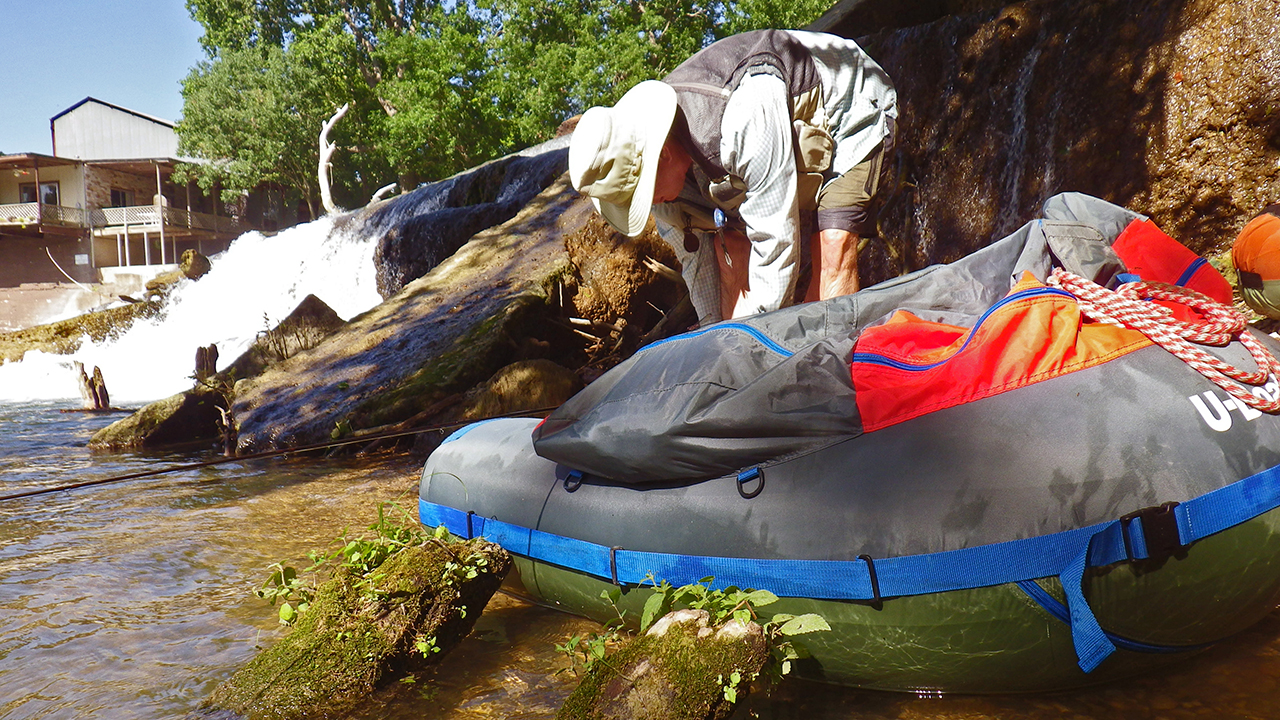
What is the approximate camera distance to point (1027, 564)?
168 cm

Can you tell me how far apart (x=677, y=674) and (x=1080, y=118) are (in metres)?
5.19

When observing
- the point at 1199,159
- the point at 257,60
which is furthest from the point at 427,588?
the point at 257,60

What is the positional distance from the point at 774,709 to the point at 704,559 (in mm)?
383

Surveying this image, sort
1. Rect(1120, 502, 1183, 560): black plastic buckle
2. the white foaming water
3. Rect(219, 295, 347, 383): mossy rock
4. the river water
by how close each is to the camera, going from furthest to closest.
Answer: the white foaming water, Rect(219, 295, 347, 383): mossy rock, the river water, Rect(1120, 502, 1183, 560): black plastic buckle

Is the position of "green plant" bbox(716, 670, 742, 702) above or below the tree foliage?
below

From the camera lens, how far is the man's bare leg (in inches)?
132

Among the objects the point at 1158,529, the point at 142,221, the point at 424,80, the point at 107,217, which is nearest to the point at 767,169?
the point at 1158,529

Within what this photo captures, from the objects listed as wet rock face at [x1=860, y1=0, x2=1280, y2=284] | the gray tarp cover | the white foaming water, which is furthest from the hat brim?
the white foaming water

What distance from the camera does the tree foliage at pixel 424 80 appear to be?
2539 cm

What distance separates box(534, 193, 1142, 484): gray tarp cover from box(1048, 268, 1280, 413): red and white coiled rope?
15 cm

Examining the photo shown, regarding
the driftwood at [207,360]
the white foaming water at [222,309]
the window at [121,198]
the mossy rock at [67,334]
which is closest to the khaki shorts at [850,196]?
the driftwood at [207,360]

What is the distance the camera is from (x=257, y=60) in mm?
32844

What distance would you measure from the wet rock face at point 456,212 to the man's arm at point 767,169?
8.32 m

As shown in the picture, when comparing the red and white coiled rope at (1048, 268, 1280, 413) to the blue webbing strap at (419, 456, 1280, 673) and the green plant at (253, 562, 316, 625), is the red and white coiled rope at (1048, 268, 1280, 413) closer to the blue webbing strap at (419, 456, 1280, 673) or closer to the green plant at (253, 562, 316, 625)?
the blue webbing strap at (419, 456, 1280, 673)
